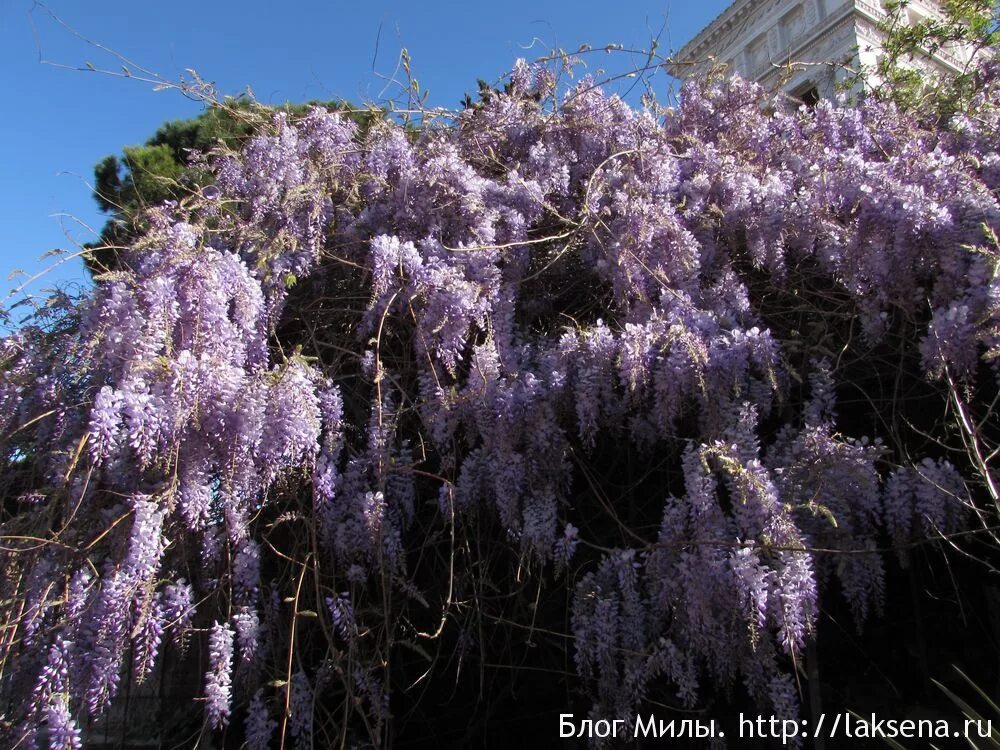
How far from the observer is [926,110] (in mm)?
3570

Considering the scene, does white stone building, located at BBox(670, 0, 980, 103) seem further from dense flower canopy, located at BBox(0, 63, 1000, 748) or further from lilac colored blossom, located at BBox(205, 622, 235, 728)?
lilac colored blossom, located at BBox(205, 622, 235, 728)

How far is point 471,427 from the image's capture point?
2.35 m

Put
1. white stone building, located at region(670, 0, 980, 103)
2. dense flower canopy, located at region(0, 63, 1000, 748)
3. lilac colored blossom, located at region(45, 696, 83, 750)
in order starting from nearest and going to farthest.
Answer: lilac colored blossom, located at region(45, 696, 83, 750) < dense flower canopy, located at region(0, 63, 1000, 748) < white stone building, located at region(670, 0, 980, 103)

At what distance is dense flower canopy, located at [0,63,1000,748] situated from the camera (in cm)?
200

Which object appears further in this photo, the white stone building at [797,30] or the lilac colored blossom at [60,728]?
the white stone building at [797,30]

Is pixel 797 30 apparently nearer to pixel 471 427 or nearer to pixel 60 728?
pixel 471 427

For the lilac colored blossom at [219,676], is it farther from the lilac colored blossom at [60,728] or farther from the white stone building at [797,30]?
the white stone building at [797,30]

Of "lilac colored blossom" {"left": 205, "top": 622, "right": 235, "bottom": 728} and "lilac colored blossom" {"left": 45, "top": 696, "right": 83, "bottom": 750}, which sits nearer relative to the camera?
"lilac colored blossom" {"left": 45, "top": 696, "right": 83, "bottom": 750}

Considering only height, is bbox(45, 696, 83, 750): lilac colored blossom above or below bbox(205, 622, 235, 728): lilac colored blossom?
below

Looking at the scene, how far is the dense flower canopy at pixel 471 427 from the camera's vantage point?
2000mm

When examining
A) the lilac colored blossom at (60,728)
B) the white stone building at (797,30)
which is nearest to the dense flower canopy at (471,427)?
the lilac colored blossom at (60,728)

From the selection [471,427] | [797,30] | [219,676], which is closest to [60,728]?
[219,676]

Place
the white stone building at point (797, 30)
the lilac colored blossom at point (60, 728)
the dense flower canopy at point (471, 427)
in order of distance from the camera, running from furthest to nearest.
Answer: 1. the white stone building at point (797, 30)
2. the dense flower canopy at point (471, 427)
3. the lilac colored blossom at point (60, 728)

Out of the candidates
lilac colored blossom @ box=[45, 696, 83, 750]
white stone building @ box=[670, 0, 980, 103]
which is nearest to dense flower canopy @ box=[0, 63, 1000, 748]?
lilac colored blossom @ box=[45, 696, 83, 750]
